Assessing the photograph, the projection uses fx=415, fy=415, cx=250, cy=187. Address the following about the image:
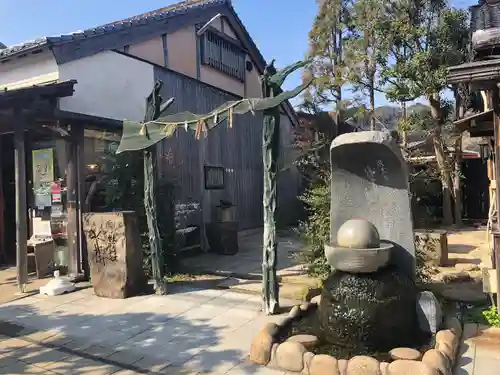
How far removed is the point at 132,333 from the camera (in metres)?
5.54

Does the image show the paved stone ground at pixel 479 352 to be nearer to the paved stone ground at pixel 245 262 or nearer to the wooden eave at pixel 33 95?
the paved stone ground at pixel 245 262

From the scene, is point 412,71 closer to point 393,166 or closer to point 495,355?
point 393,166

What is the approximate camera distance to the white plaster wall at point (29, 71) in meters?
8.59

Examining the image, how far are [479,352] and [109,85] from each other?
8.67 m

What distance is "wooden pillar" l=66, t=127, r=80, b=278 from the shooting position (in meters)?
8.49

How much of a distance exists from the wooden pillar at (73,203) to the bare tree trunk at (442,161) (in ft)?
43.4

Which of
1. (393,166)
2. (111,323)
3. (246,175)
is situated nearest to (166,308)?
(111,323)

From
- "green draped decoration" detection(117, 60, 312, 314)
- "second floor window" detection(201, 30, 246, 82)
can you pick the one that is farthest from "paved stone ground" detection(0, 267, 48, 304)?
"second floor window" detection(201, 30, 246, 82)

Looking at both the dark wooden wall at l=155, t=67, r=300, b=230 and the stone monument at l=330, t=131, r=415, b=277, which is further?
the dark wooden wall at l=155, t=67, r=300, b=230

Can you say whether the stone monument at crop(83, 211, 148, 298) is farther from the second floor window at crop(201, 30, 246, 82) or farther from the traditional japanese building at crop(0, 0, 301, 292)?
the second floor window at crop(201, 30, 246, 82)

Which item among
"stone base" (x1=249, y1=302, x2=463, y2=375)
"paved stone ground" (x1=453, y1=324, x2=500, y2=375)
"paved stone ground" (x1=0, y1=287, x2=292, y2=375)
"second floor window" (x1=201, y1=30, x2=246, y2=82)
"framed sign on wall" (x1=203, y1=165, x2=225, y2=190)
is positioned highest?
"second floor window" (x1=201, y1=30, x2=246, y2=82)

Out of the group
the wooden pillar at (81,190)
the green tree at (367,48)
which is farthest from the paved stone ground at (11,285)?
the green tree at (367,48)

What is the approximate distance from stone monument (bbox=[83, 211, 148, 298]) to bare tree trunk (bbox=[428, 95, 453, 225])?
13.3 meters

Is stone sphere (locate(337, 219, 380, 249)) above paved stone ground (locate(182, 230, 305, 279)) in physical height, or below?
above
